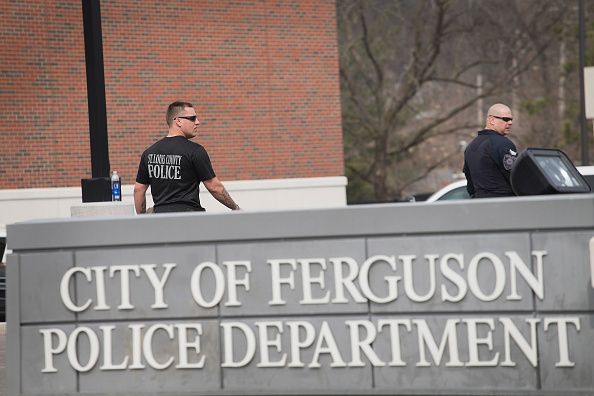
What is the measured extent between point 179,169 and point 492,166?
7.31 feet

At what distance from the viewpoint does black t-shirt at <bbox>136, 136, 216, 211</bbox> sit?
7.73m

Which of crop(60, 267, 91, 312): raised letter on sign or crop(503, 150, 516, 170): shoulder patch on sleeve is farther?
crop(503, 150, 516, 170): shoulder patch on sleeve

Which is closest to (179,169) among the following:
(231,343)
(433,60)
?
(231,343)

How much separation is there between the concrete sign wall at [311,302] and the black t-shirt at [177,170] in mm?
1637

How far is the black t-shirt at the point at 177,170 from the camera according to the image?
773 cm

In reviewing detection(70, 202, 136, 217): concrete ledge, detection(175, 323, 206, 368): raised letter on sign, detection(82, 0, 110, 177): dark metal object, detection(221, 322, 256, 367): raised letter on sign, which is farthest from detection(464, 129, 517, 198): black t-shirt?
detection(82, 0, 110, 177): dark metal object

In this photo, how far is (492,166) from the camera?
27.8 ft

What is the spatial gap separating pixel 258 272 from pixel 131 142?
19.0 metres

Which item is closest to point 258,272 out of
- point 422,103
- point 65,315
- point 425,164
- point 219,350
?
point 219,350

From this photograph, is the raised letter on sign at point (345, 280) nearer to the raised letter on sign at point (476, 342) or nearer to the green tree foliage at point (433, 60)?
the raised letter on sign at point (476, 342)

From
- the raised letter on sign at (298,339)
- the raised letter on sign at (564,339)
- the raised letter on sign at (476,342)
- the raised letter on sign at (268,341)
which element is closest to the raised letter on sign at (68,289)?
the raised letter on sign at (268,341)

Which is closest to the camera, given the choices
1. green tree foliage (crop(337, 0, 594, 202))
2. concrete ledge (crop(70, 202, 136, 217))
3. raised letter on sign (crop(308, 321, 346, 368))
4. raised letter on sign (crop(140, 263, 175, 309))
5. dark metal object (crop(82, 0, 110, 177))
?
raised letter on sign (crop(308, 321, 346, 368))

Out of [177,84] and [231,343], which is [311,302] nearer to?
[231,343]

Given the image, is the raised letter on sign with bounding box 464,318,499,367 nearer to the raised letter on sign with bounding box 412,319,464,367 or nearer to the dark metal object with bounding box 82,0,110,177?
the raised letter on sign with bounding box 412,319,464,367
